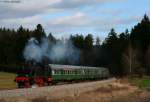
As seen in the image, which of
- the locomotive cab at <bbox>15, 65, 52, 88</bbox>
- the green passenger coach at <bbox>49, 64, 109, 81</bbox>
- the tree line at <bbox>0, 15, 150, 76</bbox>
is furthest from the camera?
the tree line at <bbox>0, 15, 150, 76</bbox>

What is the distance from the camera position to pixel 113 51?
140 m

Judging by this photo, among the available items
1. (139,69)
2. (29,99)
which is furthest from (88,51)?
(29,99)

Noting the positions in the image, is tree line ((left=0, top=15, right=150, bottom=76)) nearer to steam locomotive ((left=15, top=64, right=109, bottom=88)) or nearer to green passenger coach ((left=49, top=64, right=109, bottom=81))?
green passenger coach ((left=49, top=64, right=109, bottom=81))

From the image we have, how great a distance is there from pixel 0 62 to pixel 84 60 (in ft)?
81.3

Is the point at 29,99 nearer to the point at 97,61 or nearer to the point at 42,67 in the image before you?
the point at 42,67

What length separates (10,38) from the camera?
14212cm

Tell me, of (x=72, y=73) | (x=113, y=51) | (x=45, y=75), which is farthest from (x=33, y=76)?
(x=113, y=51)

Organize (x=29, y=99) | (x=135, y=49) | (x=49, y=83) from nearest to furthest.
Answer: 1. (x=29, y=99)
2. (x=49, y=83)
3. (x=135, y=49)

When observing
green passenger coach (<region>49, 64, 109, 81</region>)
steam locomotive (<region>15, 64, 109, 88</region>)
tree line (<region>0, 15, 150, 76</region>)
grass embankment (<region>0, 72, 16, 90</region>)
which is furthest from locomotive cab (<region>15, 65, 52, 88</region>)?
tree line (<region>0, 15, 150, 76</region>)

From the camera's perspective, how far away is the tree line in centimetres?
12336

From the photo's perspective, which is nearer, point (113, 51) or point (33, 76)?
point (33, 76)

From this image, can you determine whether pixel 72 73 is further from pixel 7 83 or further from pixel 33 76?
pixel 33 76

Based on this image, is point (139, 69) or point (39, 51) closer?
point (39, 51)

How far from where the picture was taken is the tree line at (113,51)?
123356 mm
